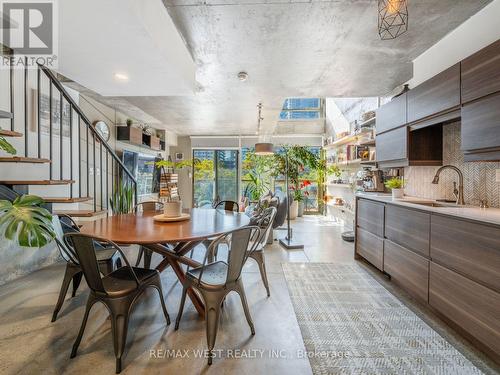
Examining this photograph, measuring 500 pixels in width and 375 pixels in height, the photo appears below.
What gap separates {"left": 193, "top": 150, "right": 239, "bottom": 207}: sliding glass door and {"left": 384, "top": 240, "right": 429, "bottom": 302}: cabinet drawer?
5637 mm

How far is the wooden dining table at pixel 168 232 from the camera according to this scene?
1719 mm

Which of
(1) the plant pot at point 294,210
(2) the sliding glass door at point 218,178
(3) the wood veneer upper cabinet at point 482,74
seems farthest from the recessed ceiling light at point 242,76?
(2) the sliding glass door at point 218,178

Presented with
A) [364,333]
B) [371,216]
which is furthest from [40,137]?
[371,216]

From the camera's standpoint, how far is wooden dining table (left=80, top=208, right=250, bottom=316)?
1.72 metres

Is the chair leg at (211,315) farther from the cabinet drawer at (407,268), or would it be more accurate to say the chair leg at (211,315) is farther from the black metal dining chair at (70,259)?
the cabinet drawer at (407,268)

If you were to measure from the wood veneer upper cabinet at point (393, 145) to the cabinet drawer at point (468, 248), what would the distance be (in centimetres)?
110

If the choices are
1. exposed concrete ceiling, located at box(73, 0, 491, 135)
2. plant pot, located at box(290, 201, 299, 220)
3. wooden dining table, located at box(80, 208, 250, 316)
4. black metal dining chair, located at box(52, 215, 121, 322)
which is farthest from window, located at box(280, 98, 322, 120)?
black metal dining chair, located at box(52, 215, 121, 322)

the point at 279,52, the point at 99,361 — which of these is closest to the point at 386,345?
the point at 99,361

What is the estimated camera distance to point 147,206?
11.5 feet

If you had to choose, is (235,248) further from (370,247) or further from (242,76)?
(242,76)

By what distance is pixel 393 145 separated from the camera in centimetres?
310

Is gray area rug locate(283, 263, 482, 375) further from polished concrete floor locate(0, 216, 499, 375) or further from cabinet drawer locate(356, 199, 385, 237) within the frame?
cabinet drawer locate(356, 199, 385, 237)

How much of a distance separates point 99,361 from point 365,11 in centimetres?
335

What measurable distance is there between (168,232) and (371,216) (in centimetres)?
254
